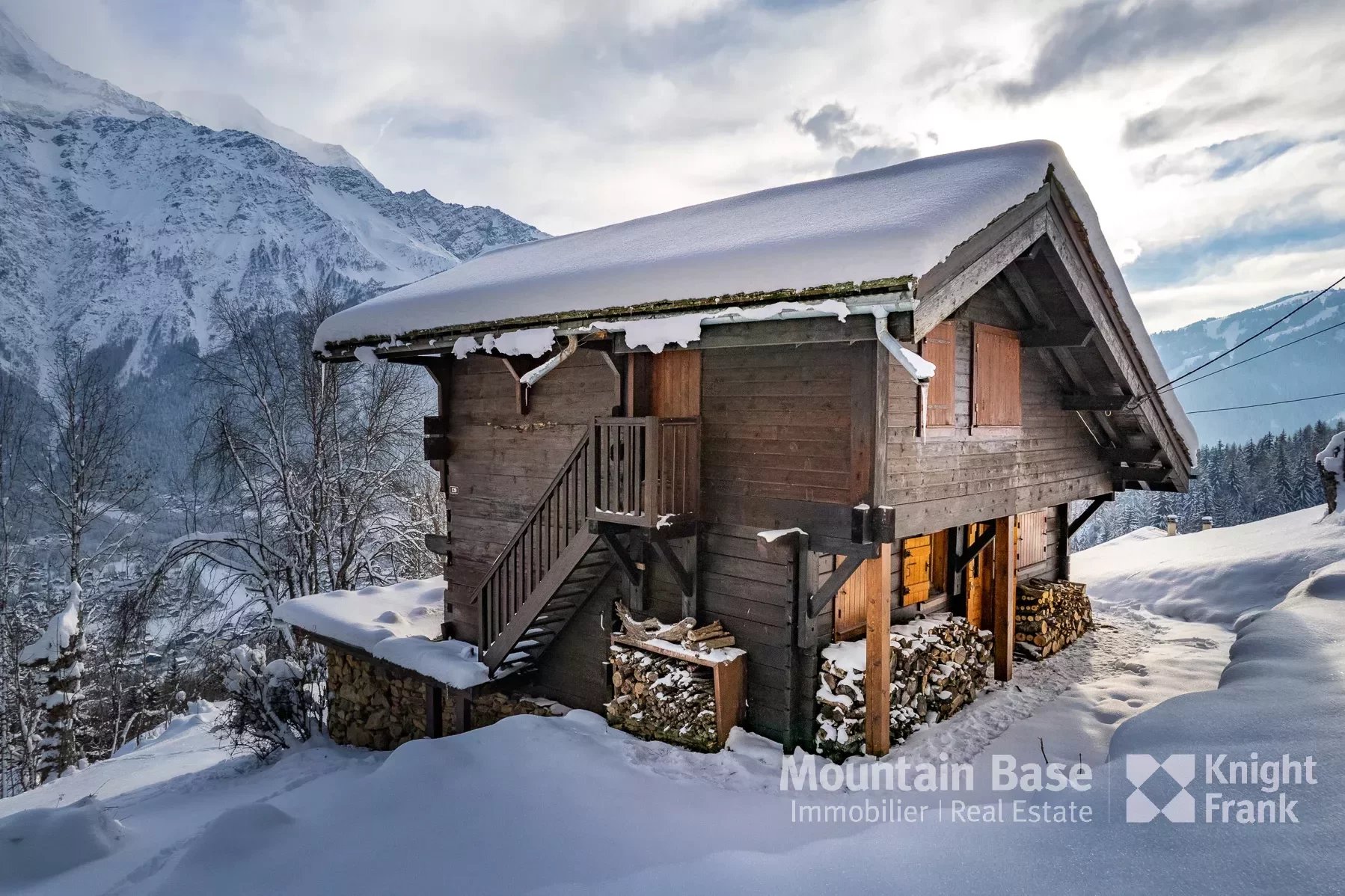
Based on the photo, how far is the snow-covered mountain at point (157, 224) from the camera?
63.5 m

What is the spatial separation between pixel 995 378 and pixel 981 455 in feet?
3.54

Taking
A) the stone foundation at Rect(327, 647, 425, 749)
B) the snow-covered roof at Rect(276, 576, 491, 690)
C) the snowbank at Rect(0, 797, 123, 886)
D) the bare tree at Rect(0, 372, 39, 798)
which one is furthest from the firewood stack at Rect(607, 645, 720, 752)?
the bare tree at Rect(0, 372, 39, 798)

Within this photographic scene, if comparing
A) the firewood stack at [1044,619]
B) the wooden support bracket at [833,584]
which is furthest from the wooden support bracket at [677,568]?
the firewood stack at [1044,619]

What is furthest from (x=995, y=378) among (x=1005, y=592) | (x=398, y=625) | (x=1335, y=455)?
(x=1335, y=455)

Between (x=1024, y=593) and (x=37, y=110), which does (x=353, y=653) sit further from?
(x=37, y=110)

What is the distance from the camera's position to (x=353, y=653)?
10.5 metres

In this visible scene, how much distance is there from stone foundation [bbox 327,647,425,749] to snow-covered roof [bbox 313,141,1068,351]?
17.6ft

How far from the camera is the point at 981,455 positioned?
886 centimetres

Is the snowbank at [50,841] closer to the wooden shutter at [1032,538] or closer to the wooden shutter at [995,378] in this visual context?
the wooden shutter at [995,378]

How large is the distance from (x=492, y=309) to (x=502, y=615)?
4.01 metres

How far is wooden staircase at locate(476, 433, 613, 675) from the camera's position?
793 cm

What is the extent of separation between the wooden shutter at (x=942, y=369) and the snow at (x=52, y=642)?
17153mm

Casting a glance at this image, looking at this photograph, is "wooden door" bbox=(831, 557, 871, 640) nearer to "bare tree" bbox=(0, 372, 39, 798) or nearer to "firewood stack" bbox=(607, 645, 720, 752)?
"firewood stack" bbox=(607, 645, 720, 752)

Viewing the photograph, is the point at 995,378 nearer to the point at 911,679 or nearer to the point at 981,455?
the point at 981,455
